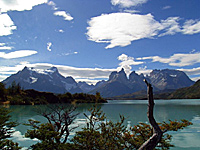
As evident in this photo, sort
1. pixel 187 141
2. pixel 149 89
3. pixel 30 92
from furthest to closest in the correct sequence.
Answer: pixel 30 92 → pixel 187 141 → pixel 149 89

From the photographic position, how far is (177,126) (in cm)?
1066

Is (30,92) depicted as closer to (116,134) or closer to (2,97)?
(2,97)

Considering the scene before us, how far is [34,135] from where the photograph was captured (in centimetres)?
1023

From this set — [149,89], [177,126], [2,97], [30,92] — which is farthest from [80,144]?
[30,92]

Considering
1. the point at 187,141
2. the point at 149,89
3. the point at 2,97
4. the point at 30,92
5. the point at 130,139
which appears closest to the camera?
the point at 149,89

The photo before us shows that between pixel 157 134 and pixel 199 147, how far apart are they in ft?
63.0

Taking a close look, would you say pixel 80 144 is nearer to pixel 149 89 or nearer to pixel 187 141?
pixel 149 89

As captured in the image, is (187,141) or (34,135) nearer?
(34,135)

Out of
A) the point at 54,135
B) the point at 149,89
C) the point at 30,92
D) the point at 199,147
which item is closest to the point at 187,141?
the point at 199,147

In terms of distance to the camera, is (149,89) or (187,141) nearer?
(149,89)

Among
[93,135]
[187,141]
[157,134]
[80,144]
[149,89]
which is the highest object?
[149,89]

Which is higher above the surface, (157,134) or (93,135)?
(157,134)

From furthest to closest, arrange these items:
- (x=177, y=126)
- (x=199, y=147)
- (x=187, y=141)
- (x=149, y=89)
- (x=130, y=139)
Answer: (x=187, y=141) < (x=199, y=147) < (x=130, y=139) < (x=177, y=126) < (x=149, y=89)

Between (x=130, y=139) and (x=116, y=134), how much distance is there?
1.98 m
